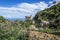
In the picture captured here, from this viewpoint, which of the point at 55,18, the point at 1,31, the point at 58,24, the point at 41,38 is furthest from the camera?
the point at 55,18

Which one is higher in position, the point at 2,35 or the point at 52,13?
the point at 52,13

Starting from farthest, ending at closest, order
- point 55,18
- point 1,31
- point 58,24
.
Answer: point 55,18 → point 58,24 → point 1,31

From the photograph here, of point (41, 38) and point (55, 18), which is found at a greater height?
point (55, 18)

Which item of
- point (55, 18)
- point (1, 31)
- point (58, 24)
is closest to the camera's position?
point (1, 31)

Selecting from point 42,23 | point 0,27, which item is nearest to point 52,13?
point 42,23

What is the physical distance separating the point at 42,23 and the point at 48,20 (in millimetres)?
964

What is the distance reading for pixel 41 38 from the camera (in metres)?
11.4

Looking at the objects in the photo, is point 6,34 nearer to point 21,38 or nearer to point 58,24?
point 21,38

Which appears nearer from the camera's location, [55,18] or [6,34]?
[6,34]

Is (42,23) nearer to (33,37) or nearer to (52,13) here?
(52,13)

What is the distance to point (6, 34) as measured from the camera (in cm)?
1191

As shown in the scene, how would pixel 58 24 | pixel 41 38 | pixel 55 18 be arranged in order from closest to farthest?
pixel 41 38 → pixel 58 24 → pixel 55 18

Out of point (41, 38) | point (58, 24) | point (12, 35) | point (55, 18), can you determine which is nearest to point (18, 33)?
point (12, 35)

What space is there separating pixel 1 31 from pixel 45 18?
7166mm
